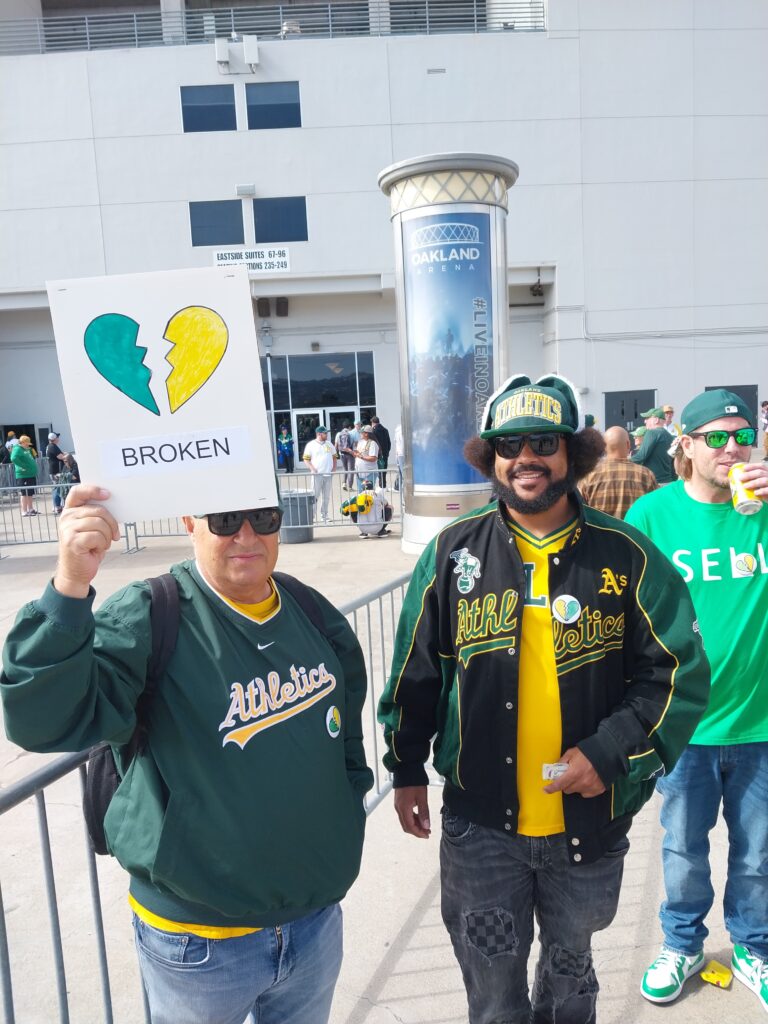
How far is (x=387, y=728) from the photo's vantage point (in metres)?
2.30

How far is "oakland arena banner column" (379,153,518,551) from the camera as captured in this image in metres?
9.00

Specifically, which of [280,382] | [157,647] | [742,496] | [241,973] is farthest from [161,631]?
[280,382]

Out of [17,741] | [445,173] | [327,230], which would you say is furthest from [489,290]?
[327,230]

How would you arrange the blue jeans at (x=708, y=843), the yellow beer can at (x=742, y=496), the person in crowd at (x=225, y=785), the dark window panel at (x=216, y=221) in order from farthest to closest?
1. the dark window panel at (x=216, y=221)
2. the blue jeans at (x=708, y=843)
3. the yellow beer can at (x=742, y=496)
4. the person in crowd at (x=225, y=785)

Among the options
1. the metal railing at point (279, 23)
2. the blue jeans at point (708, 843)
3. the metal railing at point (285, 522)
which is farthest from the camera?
the metal railing at point (279, 23)

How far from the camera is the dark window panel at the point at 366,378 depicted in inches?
1054

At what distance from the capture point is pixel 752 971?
2.62 m

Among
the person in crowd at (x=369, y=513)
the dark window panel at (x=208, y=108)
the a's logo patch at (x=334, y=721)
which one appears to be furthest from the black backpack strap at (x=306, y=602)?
the dark window panel at (x=208, y=108)

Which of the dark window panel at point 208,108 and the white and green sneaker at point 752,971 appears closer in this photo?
the white and green sneaker at point 752,971

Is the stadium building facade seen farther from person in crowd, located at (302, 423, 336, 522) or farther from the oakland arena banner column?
the oakland arena banner column

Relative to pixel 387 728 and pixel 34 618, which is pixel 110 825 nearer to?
pixel 34 618

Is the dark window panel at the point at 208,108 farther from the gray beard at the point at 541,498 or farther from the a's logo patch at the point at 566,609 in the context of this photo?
the a's logo patch at the point at 566,609

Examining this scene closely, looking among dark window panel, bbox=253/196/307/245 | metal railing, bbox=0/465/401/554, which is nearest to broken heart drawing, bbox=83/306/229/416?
metal railing, bbox=0/465/401/554

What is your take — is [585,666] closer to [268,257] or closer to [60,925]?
[60,925]
